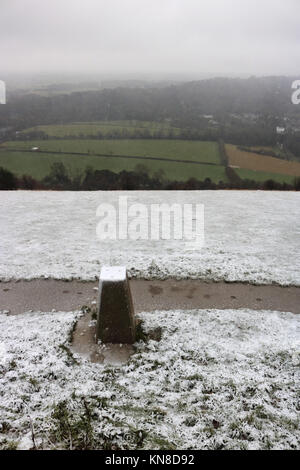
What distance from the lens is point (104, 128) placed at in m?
60.5

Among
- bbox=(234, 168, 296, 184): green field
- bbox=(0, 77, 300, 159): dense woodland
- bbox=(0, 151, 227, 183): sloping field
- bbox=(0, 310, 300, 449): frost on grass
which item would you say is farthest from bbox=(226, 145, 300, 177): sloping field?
bbox=(0, 310, 300, 449): frost on grass

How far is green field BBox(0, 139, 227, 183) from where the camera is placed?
37941mm

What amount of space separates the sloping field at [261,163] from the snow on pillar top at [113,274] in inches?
1266

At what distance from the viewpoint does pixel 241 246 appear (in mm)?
10781

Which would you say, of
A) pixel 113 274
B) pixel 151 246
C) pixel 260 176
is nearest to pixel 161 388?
pixel 113 274

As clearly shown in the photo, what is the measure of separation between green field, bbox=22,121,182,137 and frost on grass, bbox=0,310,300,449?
54761 mm

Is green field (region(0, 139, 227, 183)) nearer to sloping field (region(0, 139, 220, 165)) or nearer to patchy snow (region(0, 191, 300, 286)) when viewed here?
sloping field (region(0, 139, 220, 165))

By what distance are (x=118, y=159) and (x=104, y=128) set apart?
20204 mm

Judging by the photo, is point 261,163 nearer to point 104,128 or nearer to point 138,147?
point 138,147

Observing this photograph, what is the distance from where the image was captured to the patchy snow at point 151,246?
9.02 meters

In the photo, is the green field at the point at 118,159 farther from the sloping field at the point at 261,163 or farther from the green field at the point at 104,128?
the green field at the point at 104,128
